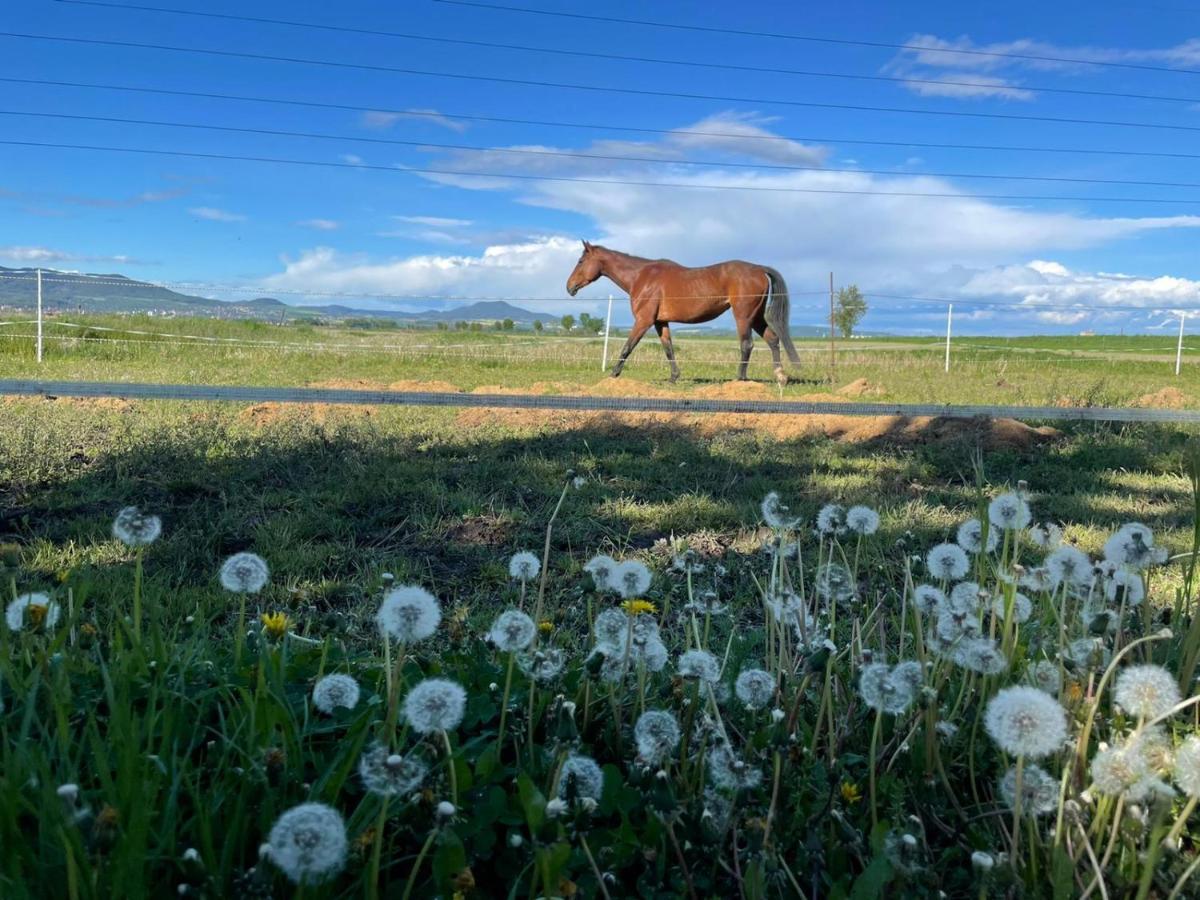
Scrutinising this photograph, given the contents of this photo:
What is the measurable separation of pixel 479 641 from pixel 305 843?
1055 millimetres

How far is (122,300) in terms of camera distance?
19.2m

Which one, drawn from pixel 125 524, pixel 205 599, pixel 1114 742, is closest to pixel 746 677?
pixel 1114 742

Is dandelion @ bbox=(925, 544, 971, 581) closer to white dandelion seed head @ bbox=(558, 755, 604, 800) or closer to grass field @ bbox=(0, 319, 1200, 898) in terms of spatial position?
grass field @ bbox=(0, 319, 1200, 898)

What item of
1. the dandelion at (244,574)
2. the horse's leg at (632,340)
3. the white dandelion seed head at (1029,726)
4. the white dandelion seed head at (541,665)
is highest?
the horse's leg at (632,340)

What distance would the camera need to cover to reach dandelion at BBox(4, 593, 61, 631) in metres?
1.61

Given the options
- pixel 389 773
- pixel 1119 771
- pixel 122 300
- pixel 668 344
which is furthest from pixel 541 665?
pixel 122 300

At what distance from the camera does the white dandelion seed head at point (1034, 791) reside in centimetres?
136

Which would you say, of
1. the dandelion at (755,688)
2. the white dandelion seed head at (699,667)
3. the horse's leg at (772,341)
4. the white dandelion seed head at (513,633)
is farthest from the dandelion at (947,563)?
the horse's leg at (772,341)

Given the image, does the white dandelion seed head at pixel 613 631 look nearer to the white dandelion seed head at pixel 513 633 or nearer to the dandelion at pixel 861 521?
the white dandelion seed head at pixel 513 633

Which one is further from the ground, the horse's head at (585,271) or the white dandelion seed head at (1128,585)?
the horse's head at (585,271)

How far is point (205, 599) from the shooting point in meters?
2.99

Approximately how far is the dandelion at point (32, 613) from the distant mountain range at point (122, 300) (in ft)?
52.5

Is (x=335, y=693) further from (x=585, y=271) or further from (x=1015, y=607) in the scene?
(x=585, y=271)

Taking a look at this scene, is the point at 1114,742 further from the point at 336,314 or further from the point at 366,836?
the point at 336,314
